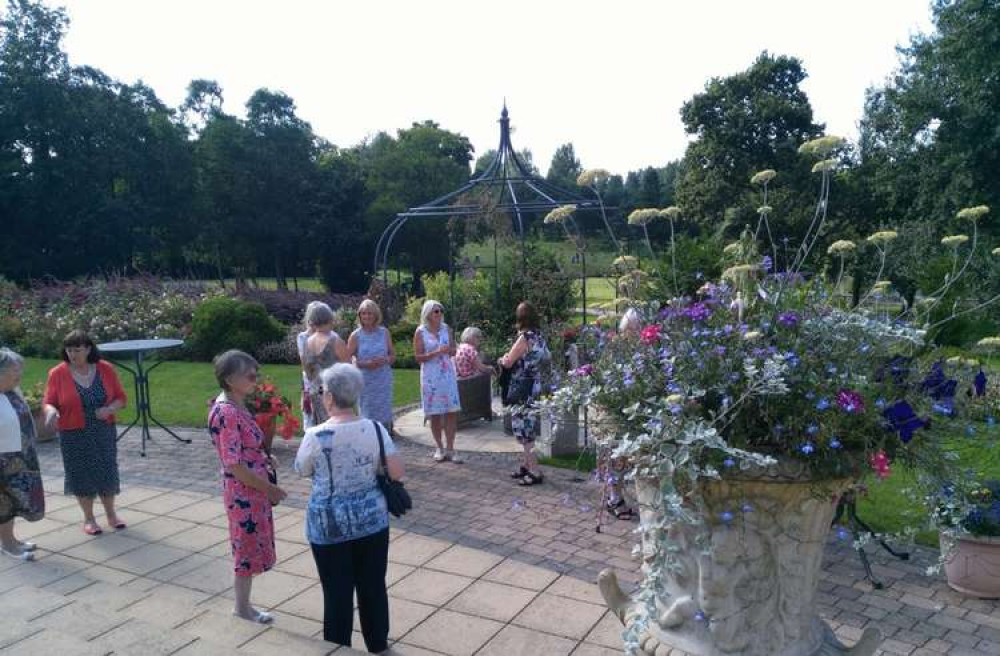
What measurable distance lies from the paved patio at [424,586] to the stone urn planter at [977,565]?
0.25ft

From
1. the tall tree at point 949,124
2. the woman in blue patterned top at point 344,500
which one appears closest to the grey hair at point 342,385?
the woman in blue patterned top at point 344,500

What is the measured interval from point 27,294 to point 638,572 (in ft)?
64.7

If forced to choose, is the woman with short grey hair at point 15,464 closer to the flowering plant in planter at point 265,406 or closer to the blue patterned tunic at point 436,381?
the flowering plant in planter at point 265,406

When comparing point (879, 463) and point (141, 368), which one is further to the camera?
point (141, 368)

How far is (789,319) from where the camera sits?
240cm

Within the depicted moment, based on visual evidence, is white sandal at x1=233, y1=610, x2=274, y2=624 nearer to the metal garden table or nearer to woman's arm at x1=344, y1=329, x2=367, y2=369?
woman's arm at x1=344, y1=329, x2=367, y2=369

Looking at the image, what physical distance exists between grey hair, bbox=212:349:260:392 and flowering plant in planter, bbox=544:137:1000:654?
1.71 meters

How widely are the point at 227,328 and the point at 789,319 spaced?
13.5 m

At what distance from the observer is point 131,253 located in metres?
27.5

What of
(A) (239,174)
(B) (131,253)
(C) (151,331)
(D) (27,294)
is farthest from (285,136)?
(C) (151,331)

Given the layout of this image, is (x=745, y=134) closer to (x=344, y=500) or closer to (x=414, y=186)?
(x=414, y=186)

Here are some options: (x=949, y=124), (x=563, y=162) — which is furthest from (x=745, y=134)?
(x=563, y=162)

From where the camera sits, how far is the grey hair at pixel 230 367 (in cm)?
356

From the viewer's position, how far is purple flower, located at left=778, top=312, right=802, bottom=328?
7.87 ft
